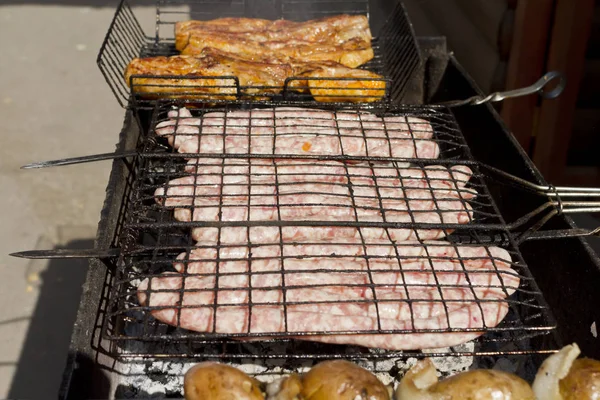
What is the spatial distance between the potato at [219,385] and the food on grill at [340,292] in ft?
1.17

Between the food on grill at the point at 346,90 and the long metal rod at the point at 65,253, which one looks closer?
the long metal rod at the point at 65,253

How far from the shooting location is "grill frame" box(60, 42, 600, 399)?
237cm

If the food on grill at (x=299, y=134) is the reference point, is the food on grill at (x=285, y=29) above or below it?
above

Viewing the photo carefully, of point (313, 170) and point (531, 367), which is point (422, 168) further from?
point (531, 367)

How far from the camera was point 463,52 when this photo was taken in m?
6.45

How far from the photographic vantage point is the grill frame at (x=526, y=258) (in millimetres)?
2371

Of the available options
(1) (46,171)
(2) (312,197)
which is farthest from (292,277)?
(1) (46,171)

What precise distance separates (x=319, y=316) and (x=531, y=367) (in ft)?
4.47

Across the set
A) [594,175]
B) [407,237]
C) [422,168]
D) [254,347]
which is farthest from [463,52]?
[254,347]

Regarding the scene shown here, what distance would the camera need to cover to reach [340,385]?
192 cm

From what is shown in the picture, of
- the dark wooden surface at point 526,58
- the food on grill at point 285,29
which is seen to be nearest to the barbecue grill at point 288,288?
the food on grill at point 285,29

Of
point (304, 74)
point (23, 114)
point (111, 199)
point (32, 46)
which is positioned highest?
point (32, 46)

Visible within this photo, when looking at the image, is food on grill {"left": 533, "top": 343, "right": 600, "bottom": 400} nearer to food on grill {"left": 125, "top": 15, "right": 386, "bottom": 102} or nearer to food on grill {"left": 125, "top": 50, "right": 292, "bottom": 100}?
food on grill {"left": 125, "top": 15, "right": 386, "bottom": 102}

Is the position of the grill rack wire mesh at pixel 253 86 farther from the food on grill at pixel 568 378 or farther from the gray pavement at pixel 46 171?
the food on grill at pixel 568 378
